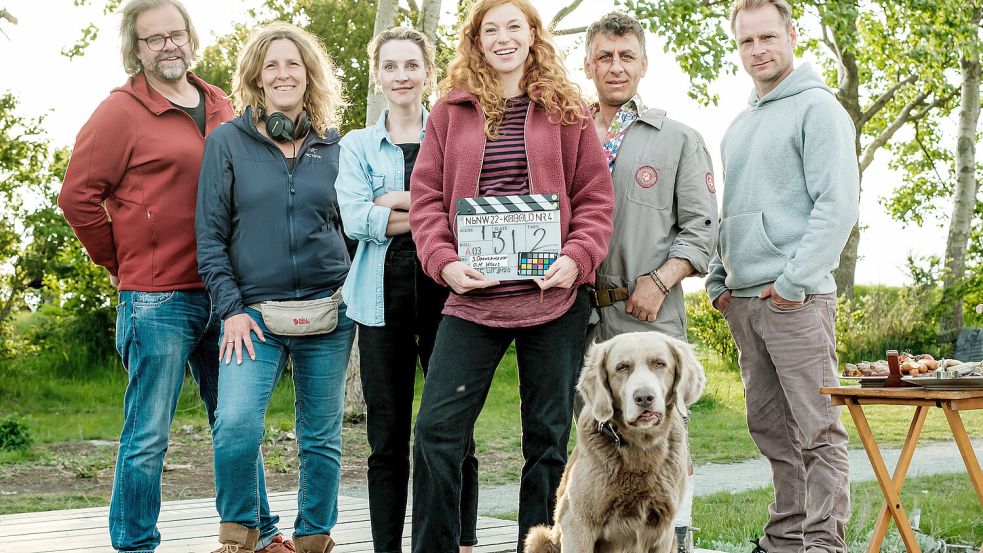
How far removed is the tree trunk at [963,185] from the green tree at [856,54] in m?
0.62

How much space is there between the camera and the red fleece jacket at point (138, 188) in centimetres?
426

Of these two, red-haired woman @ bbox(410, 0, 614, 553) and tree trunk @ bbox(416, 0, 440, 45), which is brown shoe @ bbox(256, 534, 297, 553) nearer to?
red-haired woman @ bbox(410, 0, 614, 553)

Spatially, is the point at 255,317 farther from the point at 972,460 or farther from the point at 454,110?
the point at 972,460

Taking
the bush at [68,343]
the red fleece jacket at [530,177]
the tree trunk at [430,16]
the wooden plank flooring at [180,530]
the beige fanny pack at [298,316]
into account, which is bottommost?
the bush at [68,343]

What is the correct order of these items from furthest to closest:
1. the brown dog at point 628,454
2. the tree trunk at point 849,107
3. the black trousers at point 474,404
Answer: the tree trunk at point 849,107
the black trousers at point 474,404
the brown dog at point 628,454

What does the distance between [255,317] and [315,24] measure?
16316 mm

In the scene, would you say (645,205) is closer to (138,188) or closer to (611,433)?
(611,433)

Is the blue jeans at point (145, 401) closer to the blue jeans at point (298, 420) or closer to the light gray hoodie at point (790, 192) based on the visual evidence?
the blue jeans at point (298, 420)

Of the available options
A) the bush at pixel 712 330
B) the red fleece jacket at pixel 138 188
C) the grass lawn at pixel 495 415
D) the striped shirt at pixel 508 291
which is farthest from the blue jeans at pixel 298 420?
the bush at pixel 712 330

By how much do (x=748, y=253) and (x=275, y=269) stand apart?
2.07 m

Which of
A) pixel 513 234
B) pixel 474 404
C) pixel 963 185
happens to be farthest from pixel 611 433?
pixel 963 185

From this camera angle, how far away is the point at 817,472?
14.2 ft

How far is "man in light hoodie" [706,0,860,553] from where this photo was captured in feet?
14.0

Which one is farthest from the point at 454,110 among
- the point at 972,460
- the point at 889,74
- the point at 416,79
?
the point at 889,74
